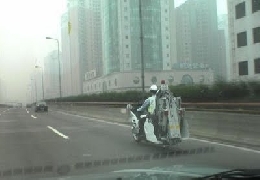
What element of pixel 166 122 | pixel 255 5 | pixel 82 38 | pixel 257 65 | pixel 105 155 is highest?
pixel 255 5

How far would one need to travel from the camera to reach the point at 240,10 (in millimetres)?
61438

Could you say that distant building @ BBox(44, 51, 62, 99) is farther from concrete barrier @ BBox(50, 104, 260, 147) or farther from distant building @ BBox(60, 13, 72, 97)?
concrete barrier @ BBox(50, 104, 260, 147)

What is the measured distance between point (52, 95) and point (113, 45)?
53.6 meters

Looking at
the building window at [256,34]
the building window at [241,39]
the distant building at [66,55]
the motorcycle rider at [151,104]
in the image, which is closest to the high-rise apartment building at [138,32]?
the building window at [256,34]

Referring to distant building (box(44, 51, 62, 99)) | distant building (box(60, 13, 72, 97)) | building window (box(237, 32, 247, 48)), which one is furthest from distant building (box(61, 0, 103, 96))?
building window (box(237, 32, 247, 48))

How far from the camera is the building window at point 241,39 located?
60656 mm

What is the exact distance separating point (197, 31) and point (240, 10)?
1025 cm

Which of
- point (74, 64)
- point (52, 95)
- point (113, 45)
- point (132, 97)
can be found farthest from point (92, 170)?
point (52, 95)

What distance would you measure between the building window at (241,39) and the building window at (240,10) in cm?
207

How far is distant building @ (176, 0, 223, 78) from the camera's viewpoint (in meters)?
51.1

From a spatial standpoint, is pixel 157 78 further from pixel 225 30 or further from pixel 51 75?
pixel 51 75

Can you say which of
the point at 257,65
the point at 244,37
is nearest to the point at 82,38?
the point at 244,37

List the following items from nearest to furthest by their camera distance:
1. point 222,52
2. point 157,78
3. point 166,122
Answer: point 166,122, point 157,78, point 222,52

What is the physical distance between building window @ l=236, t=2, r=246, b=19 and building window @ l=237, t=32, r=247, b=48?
2074 mm
